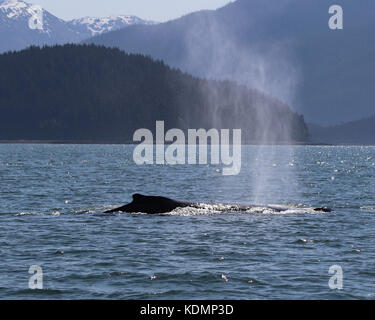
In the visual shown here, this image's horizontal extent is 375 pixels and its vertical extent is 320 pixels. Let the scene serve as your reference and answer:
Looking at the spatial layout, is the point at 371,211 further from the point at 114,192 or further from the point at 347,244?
the point at 114,192

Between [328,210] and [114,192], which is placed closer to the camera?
[328,210]

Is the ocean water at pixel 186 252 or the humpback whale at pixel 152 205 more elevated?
the humpback whale at pixel 152 205

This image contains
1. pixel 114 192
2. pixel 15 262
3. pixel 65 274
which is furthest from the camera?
pixel 114 192

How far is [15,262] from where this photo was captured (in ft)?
83.4

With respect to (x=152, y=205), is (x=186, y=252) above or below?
below

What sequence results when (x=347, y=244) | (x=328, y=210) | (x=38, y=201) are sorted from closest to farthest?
(x=347, y=244) < (x=328, y=210) < (x=38, y=201)

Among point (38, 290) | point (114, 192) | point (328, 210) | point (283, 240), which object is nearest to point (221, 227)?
point (283, 240)

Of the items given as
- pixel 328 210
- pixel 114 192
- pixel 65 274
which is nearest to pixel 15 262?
pixel 65 274

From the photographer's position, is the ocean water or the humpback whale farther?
the humpback whale

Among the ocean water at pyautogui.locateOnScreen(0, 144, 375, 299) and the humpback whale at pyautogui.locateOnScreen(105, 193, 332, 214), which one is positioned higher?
the humpback whale at pyautogui.locateOnScreen(105, 193, 332, 214)

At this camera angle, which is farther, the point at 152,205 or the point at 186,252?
the point at 152,205

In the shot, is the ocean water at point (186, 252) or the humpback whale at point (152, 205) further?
the humpback whale at point (152, 205)
